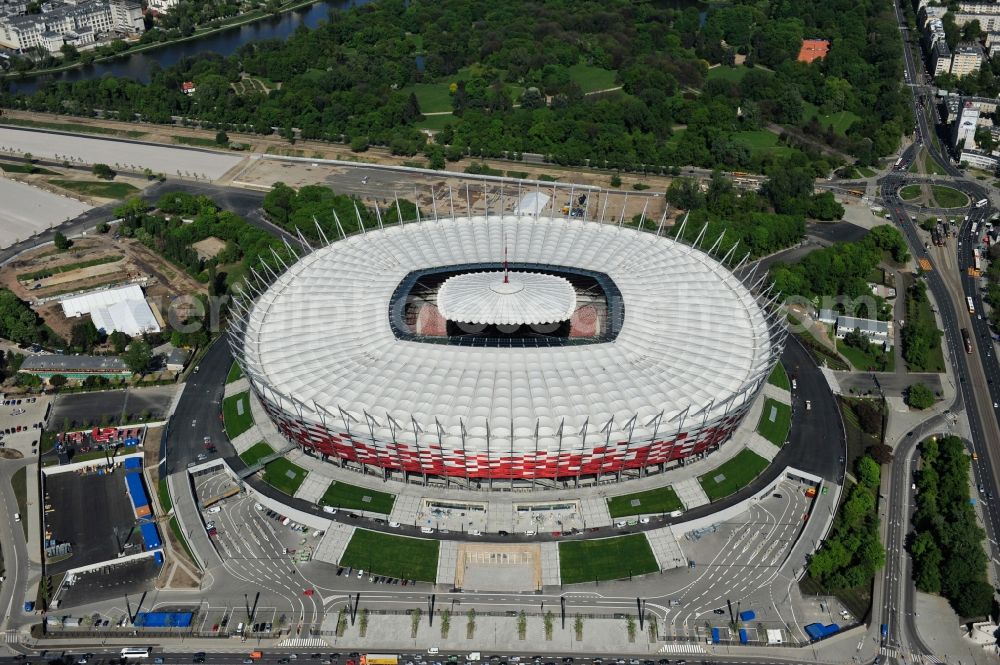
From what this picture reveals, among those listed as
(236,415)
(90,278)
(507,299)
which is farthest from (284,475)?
(90,278)

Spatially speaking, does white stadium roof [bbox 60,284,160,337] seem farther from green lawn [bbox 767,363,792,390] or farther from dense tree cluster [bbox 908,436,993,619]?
dense tree cluster [bbox 908,436,993,619]

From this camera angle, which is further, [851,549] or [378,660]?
[851,549]

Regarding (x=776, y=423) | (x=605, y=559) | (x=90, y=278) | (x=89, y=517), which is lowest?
(x=605, y=559)

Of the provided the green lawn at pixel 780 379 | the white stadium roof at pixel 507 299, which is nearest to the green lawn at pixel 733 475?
the green lawn at pixel 780 379

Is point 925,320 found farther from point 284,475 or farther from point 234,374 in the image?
point 234,374

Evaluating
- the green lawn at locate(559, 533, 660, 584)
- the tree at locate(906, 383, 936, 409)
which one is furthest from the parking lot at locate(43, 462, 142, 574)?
the tree at locate(906, 383, 936, 409)

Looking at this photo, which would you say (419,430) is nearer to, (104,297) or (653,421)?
(653,421)

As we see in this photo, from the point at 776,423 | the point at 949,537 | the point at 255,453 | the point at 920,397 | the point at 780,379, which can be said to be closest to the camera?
the point at 949,537
